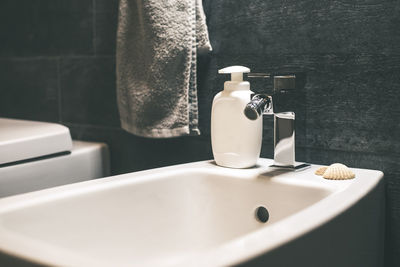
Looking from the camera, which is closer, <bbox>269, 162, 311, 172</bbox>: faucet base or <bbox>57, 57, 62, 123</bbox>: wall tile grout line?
<bbox>269, 162, 311, 172</bbox>: faucet base

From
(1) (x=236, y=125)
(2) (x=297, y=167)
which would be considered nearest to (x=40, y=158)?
(1) (x=236, y=125)

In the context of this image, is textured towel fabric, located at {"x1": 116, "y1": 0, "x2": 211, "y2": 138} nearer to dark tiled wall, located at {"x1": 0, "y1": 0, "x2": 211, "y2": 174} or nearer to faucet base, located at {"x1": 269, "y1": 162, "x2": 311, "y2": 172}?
dark tiled wall, located at {"x1": 0, "y1": 0, "x2": 211, "y2": 174}

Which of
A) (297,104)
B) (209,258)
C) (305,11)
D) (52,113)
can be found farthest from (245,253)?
(52,113)

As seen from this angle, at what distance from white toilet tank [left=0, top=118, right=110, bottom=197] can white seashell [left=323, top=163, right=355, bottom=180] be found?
615mm

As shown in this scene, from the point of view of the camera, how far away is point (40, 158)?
1.06m

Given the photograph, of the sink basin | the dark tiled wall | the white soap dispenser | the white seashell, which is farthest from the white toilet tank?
the white seashell

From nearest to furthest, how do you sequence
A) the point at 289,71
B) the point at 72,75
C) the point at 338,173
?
the point at 338,173 < the point at 289,71 < the point at 72,75

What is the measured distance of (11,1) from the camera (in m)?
1.55

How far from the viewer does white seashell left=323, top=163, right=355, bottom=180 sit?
2.67ft

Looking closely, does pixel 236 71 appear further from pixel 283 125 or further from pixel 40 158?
pixel 40 158

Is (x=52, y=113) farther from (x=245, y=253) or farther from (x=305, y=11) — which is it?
(x=245, y=253)

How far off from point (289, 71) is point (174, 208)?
37cm

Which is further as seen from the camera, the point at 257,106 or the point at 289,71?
the point at 289,71

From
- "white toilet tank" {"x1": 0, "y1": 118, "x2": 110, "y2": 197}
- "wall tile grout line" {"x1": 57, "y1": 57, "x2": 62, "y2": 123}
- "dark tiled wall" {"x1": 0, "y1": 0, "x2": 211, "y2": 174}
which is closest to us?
"white toilet tank" {"x1": 0, "y1": 118, "x2": 110, "y2": 197}
